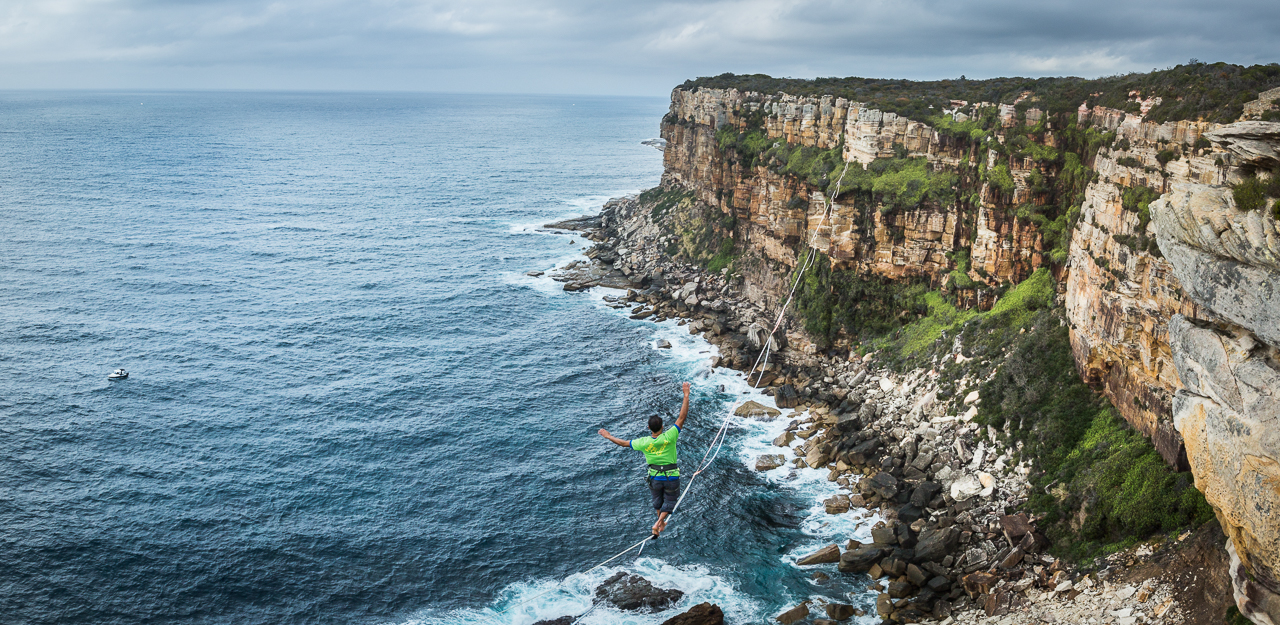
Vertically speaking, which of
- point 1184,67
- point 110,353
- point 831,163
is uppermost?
point 1184,67

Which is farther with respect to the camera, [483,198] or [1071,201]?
[483,198]

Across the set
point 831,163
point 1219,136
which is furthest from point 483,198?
point 1219,136

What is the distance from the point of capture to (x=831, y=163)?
66.0m

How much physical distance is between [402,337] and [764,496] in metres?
37.9

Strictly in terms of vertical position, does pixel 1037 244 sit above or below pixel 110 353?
above

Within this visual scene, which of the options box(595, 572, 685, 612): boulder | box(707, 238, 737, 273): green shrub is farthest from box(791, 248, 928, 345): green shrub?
box(595, 572, 685, 612): boulder

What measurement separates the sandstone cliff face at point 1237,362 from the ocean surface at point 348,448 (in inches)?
641

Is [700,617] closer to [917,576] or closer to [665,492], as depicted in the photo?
[917,576]

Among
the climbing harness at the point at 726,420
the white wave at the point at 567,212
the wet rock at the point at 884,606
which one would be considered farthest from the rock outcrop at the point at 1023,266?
the white wave at the point at 567,212

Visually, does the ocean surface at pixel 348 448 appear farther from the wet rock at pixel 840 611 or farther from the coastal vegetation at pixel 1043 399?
the coastal vegetation at pixel 1043 399

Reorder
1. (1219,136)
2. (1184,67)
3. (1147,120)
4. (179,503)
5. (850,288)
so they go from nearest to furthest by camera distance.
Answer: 1. (1219,136)
2. (1147,120)
3. (1184,67)
4. (179,503)
5. (850,288)

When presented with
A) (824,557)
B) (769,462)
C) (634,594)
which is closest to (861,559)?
(824,557)

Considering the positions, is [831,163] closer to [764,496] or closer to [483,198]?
[764,496]

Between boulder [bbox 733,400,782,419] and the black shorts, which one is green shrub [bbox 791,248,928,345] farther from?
the black shorts
